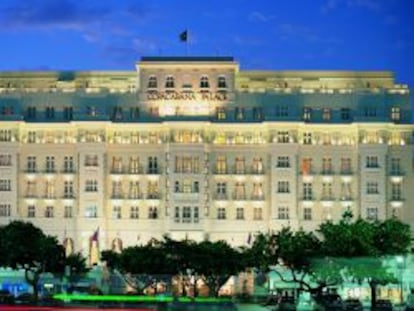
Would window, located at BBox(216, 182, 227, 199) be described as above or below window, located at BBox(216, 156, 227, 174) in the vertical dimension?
below

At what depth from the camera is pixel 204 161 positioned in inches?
6742

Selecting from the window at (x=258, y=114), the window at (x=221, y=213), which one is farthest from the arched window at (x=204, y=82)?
the window at (x=221, y=213)

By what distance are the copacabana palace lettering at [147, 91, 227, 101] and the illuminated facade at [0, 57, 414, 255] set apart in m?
0.19

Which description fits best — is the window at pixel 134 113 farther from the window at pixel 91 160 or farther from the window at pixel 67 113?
the window at pixel 67 113

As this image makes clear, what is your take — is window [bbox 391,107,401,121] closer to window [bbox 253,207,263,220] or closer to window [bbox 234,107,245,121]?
window [bbox 234,107,245,121]

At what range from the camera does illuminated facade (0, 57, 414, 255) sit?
17150 centimetres

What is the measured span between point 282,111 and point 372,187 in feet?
53.8

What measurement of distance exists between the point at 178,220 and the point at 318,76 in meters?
30.8

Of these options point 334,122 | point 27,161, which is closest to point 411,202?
point 334,122

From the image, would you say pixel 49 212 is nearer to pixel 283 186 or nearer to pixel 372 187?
pixel 283 186

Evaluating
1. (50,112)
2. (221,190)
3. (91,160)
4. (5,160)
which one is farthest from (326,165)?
(5,160)

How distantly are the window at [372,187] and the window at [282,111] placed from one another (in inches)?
589

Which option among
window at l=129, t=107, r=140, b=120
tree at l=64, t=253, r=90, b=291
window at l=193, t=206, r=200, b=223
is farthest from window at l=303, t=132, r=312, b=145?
tree at l=64, t=253, r=90, b=291

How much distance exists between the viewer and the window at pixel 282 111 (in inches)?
6860
